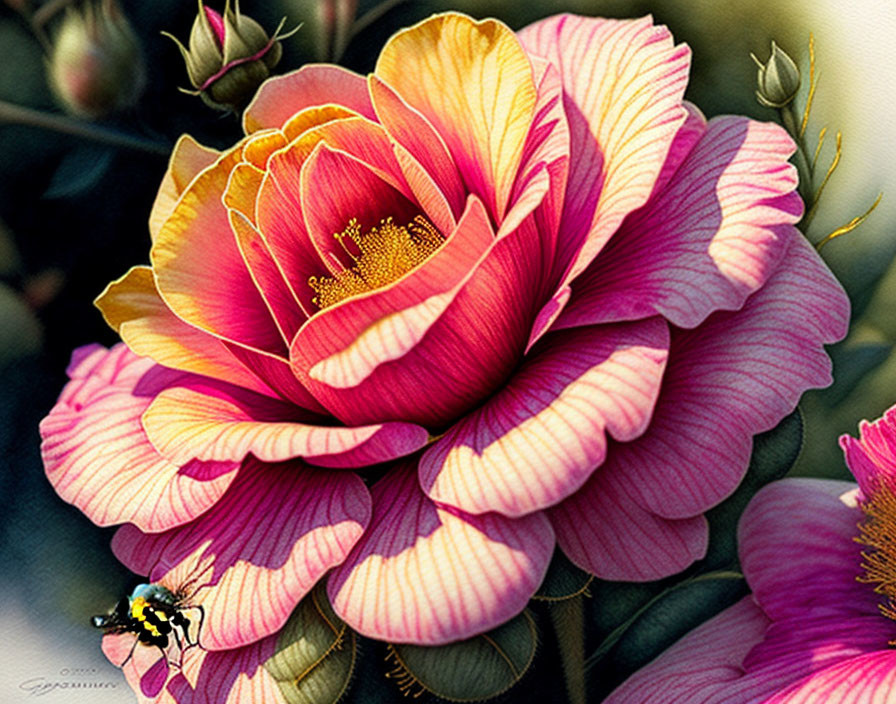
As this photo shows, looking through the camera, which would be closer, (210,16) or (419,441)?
(419,441)

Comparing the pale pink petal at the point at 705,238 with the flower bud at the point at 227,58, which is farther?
the flower bud at the point at 227,58

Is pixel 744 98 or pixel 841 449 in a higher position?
pixel 744 98

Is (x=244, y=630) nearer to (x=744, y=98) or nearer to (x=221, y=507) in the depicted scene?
(x=221, y=507)

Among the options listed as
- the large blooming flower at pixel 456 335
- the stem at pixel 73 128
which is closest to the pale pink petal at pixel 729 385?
the large blooming flower at pixel 456 335

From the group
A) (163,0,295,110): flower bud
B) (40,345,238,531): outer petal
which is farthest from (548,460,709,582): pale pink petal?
(163,0,295,110): flower bud

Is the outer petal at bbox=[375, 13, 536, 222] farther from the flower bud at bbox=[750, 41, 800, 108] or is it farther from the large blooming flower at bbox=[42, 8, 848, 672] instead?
the flower bud at bbox=[750, 41, 800, 108]

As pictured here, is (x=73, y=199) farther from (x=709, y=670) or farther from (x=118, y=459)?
(x=709, y=670)

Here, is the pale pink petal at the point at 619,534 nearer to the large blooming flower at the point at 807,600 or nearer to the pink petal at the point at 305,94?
the large blooming flower at the point at 807,600

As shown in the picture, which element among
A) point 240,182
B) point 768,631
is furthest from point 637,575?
point 240,182
